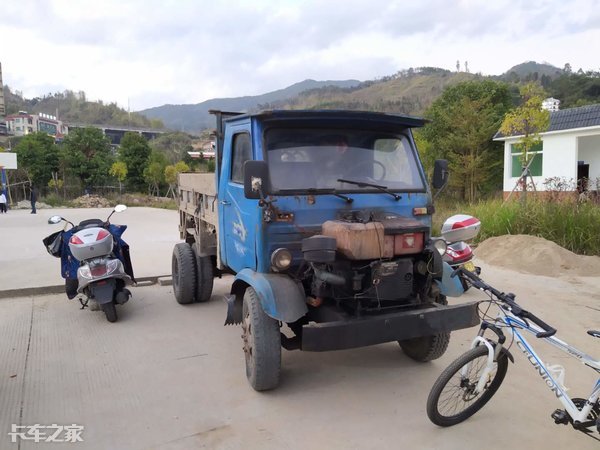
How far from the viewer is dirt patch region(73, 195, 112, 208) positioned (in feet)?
108

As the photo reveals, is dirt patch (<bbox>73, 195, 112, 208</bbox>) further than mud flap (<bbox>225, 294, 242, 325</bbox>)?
Yes

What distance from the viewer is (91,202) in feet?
110

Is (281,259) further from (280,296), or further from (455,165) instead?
(455,165)

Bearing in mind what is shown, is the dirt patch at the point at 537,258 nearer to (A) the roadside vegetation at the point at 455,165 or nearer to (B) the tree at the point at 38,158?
(A) the roadside vegetation at the point at 455,165

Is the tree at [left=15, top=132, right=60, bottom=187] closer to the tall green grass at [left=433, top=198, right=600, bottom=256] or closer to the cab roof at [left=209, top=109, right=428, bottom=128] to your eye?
the tall green grass at [left=433, top=198, right=600, bottom=256]

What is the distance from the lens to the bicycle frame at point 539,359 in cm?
278

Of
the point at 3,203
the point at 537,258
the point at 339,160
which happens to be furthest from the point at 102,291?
the point at 3,203

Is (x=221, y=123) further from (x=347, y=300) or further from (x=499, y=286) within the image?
(x=499, y=286)

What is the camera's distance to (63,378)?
4191 millimetres

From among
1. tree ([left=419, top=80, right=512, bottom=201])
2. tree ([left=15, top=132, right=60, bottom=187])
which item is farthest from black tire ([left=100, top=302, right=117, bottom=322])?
tree ([left=15, top=132, right=60, bottom=187])

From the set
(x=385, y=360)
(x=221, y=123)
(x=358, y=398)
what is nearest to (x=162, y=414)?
(x=358, y=398)

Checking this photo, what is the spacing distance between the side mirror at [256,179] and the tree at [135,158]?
37.4 m

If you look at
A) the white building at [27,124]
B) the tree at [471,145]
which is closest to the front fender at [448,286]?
the tree at [471,145]

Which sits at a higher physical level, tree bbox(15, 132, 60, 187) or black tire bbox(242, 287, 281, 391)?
tree bbox(15, 132, 60, 187)
